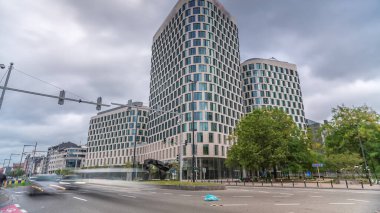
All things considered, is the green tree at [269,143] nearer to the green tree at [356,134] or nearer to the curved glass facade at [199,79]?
the green tree at [356,134]

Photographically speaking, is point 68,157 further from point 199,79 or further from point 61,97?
point 61,97

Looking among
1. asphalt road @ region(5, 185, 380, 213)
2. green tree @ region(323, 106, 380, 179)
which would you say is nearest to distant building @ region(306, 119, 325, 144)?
green tree @ region(323, 106, 380, 179)

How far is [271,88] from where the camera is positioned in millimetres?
→ 88500

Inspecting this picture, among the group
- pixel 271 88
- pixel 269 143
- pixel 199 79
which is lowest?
pixel 269 143

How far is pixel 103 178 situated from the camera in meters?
43.9

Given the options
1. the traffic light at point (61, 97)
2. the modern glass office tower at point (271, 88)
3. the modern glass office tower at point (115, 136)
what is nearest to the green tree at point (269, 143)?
the traffic light at point (61, 97)

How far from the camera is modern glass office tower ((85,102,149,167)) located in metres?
99.8

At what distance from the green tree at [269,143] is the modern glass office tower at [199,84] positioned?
16.2 m

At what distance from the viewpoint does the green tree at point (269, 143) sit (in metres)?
38.1

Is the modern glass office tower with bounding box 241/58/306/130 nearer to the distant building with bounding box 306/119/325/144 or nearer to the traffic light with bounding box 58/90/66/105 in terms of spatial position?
the distant building with bounding box 306/119/325/144

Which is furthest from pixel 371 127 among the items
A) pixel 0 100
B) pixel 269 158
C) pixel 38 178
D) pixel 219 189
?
pixel 38 178

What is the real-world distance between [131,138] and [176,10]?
56.5 meters

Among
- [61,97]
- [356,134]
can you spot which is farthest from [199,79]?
[61,97]

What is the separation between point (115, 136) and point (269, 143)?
279 ft
